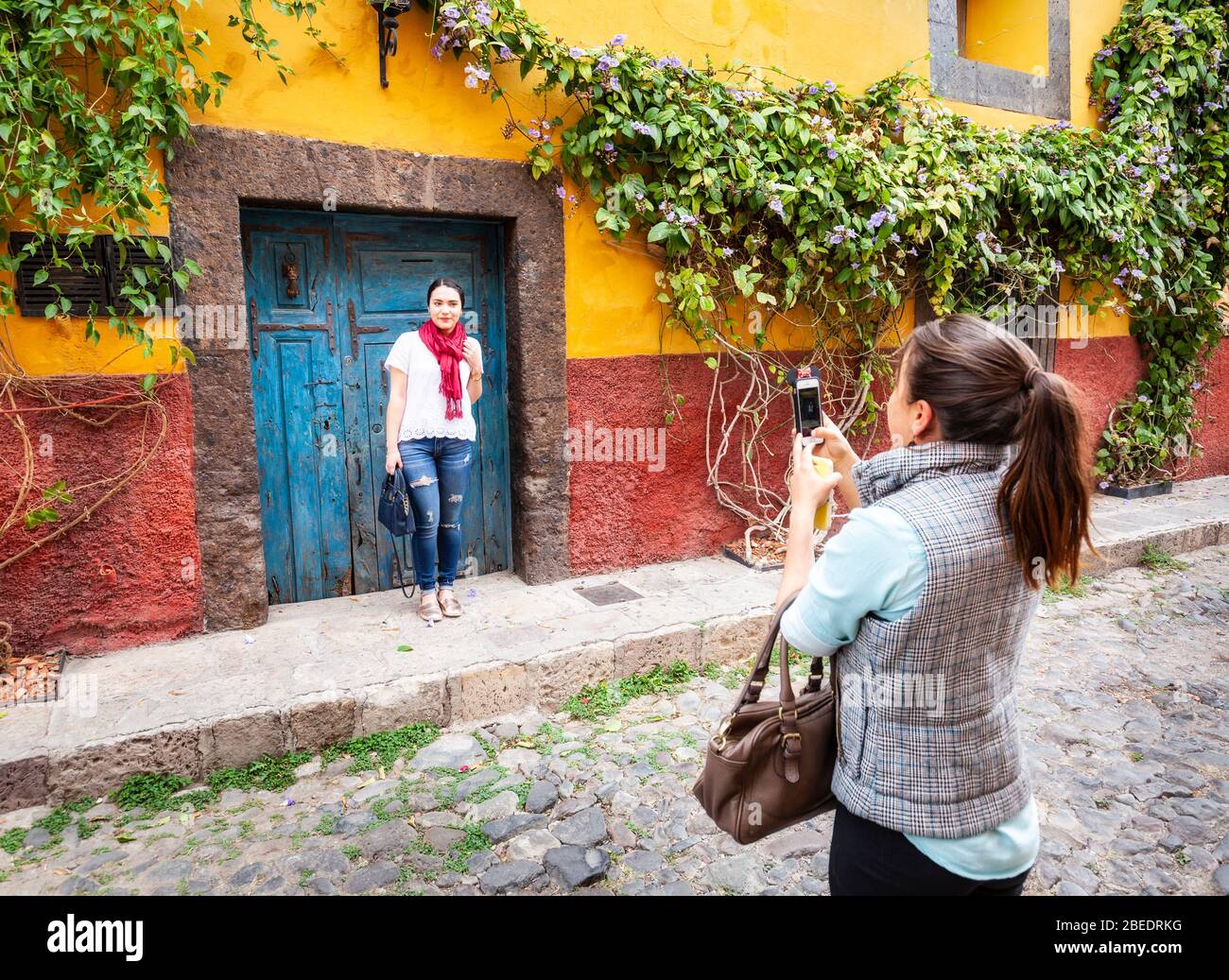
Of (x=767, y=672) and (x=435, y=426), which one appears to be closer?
(x=767, y=672)

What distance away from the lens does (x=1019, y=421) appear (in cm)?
144

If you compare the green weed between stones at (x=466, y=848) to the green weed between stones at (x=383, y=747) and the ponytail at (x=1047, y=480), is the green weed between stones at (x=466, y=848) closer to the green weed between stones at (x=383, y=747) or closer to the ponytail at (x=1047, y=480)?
the green weed between stones at (x=383, y=747)

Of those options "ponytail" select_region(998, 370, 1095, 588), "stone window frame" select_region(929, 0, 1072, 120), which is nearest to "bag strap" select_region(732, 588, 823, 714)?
"ponytail" select_region(998, 370, 1095, 588)

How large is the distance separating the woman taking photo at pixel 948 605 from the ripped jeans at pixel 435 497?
3.12 meters

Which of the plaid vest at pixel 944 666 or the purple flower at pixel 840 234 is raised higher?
the purple flower at pixel 840 234

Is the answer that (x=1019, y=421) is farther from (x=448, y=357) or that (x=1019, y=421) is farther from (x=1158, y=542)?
(x=1158, y=542)

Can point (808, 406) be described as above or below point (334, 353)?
below

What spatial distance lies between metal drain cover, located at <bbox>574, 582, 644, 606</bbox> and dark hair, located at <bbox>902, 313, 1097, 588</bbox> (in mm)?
3361

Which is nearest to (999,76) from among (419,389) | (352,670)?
(419,389)

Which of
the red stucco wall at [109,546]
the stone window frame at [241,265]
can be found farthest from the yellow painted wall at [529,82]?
the red stucco wall at [109,546]

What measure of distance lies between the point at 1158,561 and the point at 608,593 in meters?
4.26

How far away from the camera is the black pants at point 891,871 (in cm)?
144

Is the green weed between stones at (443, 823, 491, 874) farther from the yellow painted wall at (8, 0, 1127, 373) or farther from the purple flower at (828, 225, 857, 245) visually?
the purple flower at (828, 225, 857, 245)
